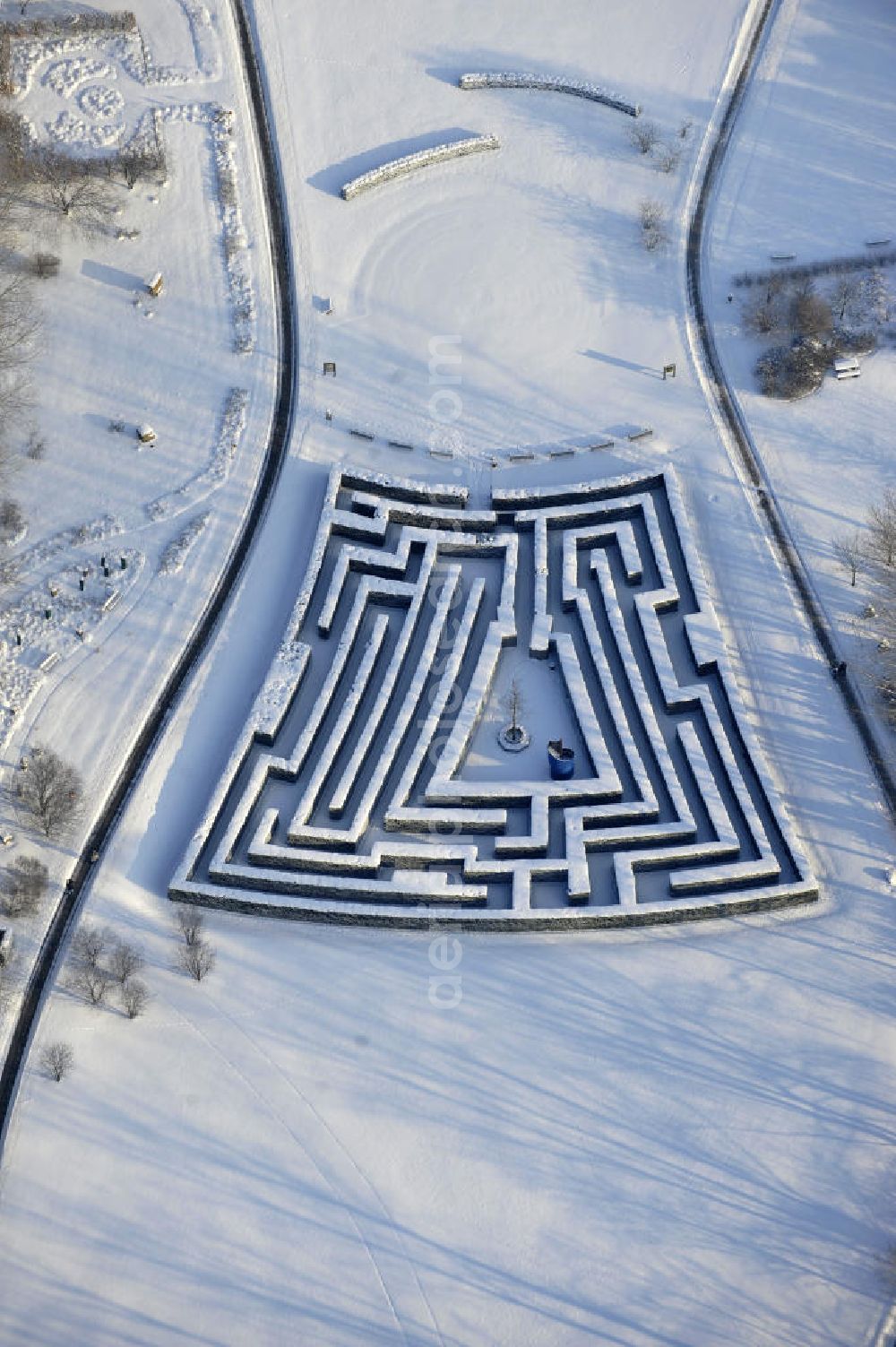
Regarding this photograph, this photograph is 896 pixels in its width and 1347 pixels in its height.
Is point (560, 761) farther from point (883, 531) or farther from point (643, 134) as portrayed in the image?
point (643, 134)

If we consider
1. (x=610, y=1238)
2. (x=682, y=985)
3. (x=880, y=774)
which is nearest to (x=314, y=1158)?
(x=610, y=1238)

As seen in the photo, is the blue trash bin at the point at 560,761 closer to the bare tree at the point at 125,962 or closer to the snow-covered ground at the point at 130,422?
the snow-covered ground at the point at 130,422

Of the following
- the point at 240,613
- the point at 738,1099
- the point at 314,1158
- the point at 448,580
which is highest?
the point at 448,580

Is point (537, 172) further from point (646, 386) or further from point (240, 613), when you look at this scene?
point (240, 613)

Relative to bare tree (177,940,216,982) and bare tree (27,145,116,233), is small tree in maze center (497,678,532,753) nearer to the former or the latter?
bare tree (177,940,216,982)

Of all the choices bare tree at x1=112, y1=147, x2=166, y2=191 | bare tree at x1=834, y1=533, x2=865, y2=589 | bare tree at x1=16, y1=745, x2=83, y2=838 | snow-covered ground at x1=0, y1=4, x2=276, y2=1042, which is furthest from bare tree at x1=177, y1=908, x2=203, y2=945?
bare tree at x1=112, y1=147, x2=166, y2=191
